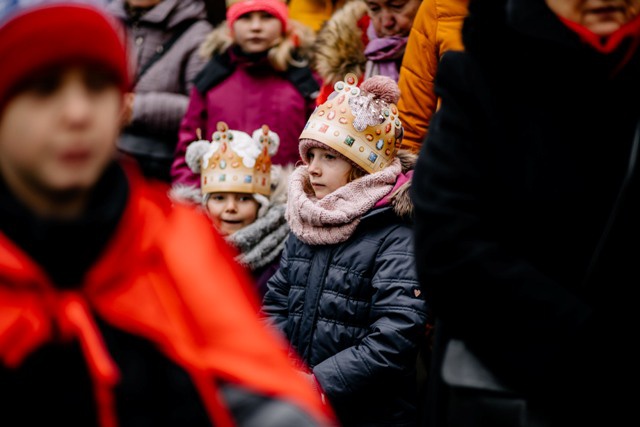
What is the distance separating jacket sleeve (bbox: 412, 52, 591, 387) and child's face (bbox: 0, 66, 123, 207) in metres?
0.82

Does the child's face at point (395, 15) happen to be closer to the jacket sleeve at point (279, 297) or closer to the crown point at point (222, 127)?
the crown point at point (222, 127)

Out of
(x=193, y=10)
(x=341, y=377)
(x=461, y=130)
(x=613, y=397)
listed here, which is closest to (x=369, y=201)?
Answer: (x=341, y=377)

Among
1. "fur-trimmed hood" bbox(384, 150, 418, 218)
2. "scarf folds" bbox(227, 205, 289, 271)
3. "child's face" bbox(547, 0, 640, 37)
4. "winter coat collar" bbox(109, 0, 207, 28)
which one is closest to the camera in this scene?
"child's face" bbox(547, 0, 640, 37)

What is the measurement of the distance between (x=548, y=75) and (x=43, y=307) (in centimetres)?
123

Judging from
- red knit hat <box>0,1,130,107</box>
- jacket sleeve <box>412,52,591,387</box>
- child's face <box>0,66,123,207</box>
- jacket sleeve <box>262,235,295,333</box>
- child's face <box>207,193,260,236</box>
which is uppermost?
red knit hat <box>0,1,130,107</box>

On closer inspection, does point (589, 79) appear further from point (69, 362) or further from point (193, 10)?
point (193, 10)

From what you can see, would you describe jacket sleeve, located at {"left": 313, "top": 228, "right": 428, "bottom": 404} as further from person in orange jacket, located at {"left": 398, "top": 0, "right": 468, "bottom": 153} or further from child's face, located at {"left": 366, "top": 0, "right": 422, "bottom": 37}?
child's face, located at {"left": 366, "top": 0, "right": 422, "bottom": 37}

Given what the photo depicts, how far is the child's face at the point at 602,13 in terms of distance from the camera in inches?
85.0

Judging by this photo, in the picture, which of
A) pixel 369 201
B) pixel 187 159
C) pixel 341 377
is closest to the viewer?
pixel 341 377

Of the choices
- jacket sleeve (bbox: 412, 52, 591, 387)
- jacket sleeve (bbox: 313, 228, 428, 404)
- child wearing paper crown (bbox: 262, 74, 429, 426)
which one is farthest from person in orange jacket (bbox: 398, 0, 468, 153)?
jacket sleeve (bbox: 412, 52, 591, 387)

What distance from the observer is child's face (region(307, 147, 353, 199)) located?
12.5 feet

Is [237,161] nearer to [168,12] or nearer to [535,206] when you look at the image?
[168,12]

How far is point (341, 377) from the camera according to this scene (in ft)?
11.1

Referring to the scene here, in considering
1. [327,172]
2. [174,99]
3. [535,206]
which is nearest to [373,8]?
[327,172]
